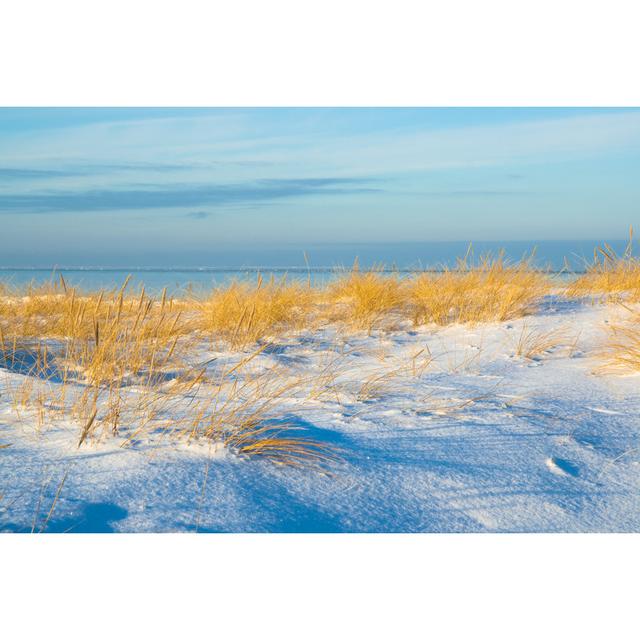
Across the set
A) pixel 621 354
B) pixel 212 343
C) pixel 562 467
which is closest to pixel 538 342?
pixel 621 354

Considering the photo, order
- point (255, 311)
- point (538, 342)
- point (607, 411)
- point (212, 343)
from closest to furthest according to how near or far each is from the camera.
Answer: point (607, 411)
point (538, 342)
point (212, 343)
point (255, 311)

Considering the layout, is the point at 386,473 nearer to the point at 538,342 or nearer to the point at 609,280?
the point at 538,342

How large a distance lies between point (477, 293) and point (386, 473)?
257cm

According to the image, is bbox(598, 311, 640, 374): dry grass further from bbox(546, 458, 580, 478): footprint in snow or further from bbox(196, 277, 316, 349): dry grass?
bbox(196, 277, 316, 349): dry grass

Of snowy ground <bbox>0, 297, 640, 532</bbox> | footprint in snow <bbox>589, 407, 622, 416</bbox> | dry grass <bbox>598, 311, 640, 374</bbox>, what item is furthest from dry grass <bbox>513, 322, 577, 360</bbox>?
footprint in snow <bbox>589, 407, 622, 416</bbox>

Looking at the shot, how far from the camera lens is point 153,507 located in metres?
1.28

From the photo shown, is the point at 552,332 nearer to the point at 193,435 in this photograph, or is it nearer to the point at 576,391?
the point at 576,391

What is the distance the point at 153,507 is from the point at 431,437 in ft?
2.68

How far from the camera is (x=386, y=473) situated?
149 cm

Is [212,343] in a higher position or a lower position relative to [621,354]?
lower

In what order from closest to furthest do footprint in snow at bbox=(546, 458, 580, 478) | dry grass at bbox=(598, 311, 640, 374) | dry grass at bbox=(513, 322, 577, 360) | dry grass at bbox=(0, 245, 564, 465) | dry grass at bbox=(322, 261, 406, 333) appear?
footprint in snow at bbox=(546, 458, 580, 478) < dry grass at bbox=(0, 245, 564, 465) < dry grass at bbox=(598, 311, 640, 374) < dry grass at bbox=(513, 322, 577, 360) < dry grass at bbox=(322, 261, 406, 333)

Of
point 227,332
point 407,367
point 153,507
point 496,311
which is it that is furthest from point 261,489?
point 496,311

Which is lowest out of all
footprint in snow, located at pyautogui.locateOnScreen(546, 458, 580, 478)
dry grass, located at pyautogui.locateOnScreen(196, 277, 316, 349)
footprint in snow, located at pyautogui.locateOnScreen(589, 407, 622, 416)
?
dry grass, located at pyautogui.locateOnScreen(196, 277, 316, 349)

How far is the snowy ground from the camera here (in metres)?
1.28
